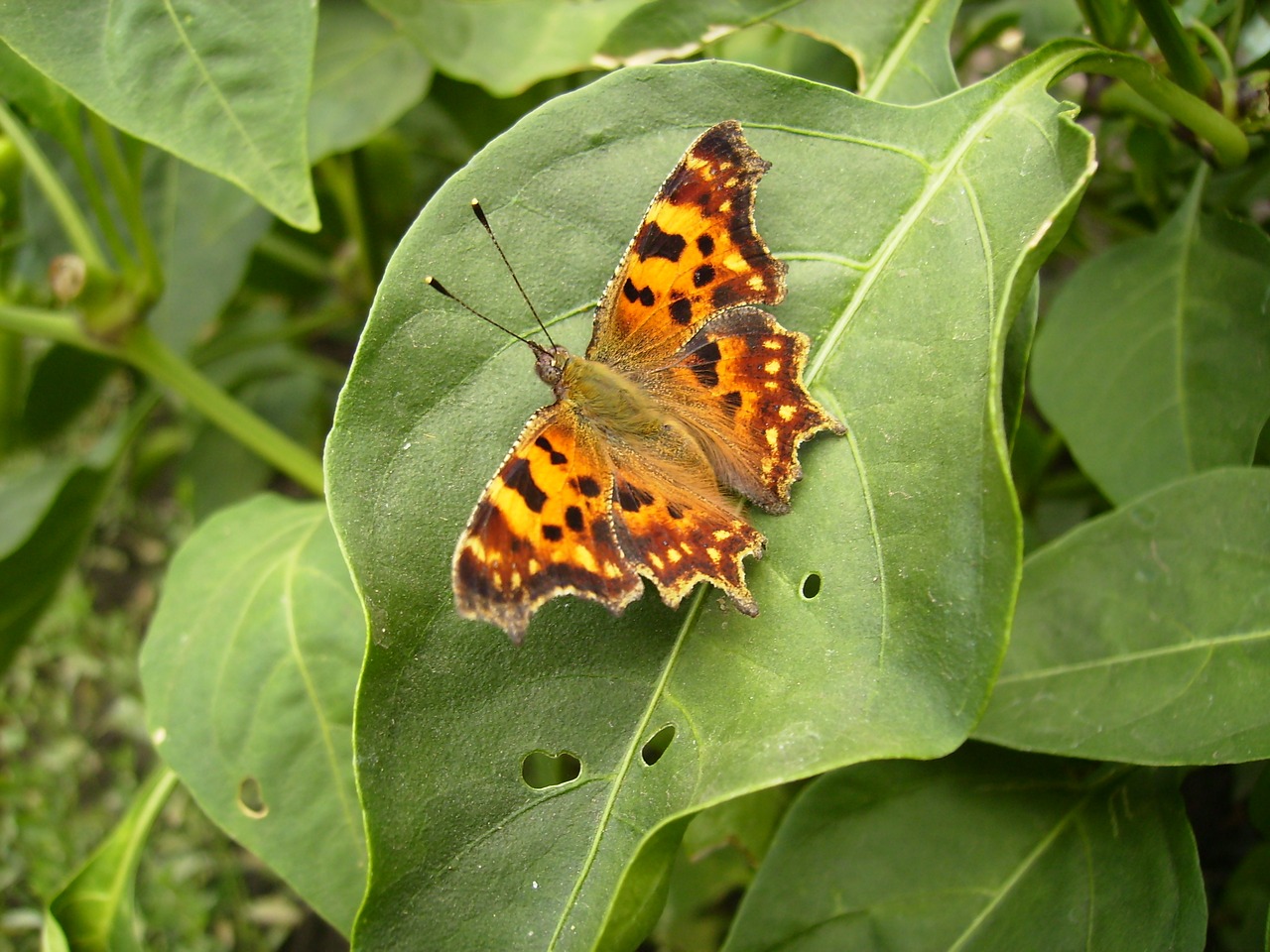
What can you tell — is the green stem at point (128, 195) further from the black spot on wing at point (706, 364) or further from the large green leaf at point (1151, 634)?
the large green leaf at point (1151, 634)

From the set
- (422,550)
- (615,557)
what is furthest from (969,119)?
(422,550)

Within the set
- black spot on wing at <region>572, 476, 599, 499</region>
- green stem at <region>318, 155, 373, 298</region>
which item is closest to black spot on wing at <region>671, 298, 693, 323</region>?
black spot on wing at <region>572, 476, 599, 499</region>

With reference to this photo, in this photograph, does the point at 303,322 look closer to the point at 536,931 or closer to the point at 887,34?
the point at 887,34

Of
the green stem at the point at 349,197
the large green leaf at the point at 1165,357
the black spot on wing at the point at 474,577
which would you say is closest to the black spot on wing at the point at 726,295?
the black spot on wing at the point at 474,577

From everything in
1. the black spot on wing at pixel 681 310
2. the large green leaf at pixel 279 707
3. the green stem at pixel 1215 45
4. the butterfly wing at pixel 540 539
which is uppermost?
the green stem at pixel 1215 45

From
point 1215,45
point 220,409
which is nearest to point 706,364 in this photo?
point 1215,45

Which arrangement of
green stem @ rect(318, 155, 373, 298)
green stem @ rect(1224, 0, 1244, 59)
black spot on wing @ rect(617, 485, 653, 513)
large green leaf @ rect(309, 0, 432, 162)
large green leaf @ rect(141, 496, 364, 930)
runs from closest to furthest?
black spot on wing @ rect(617, 485, 653, 513), large green leaf @ rect(141, 496, 364, 930), green stem @ rect(1224, 0, 1244, 59), large green leaf @ rect(309, 0, 432, 162), green stem @ rect(318, 155, 373, 298)

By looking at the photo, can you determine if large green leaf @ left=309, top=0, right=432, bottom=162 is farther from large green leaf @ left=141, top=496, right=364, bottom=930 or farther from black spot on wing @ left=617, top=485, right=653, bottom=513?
black spot on wing @ left=617, top=485, right=653, bottom=513
